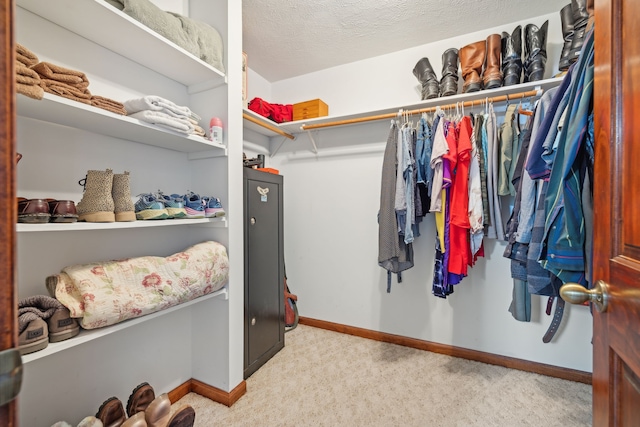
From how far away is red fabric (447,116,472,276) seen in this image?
1.65 m

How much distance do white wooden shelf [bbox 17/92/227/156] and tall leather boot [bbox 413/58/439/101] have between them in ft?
4.94

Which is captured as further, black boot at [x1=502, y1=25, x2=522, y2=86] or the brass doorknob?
black boot at [x1=502, y1=25, x2=522, y2=86]

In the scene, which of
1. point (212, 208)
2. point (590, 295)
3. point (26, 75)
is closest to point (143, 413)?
point (212, 208)

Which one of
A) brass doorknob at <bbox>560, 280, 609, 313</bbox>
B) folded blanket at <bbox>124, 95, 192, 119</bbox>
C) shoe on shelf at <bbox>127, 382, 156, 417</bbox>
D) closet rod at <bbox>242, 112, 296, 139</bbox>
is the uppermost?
closet rod at <bbox>242, 112, 296, 139</bbox>

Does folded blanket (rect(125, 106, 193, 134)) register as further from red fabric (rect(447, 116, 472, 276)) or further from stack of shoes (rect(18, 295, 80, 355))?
red fabric (rect(447, 116, 472, 276))

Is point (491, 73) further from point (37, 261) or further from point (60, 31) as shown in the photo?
point (37, 261)

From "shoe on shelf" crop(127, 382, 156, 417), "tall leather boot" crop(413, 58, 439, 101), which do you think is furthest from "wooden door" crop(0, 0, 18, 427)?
"tall leather boot" crop(413, 58, 439, 101)

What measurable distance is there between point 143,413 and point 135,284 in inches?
22.9

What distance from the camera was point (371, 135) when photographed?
91.2 inches

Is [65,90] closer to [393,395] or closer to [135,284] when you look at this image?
[135,284]

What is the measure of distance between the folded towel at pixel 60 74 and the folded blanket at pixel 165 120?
0.20 metres

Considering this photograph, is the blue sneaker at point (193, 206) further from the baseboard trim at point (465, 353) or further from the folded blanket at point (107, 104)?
the baseboard trim at point (465, 353)

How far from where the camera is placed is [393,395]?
62.6 inches

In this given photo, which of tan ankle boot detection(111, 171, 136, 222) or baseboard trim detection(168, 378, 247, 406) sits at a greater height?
tan ankle boot detection(111, 171, 136, 222)
